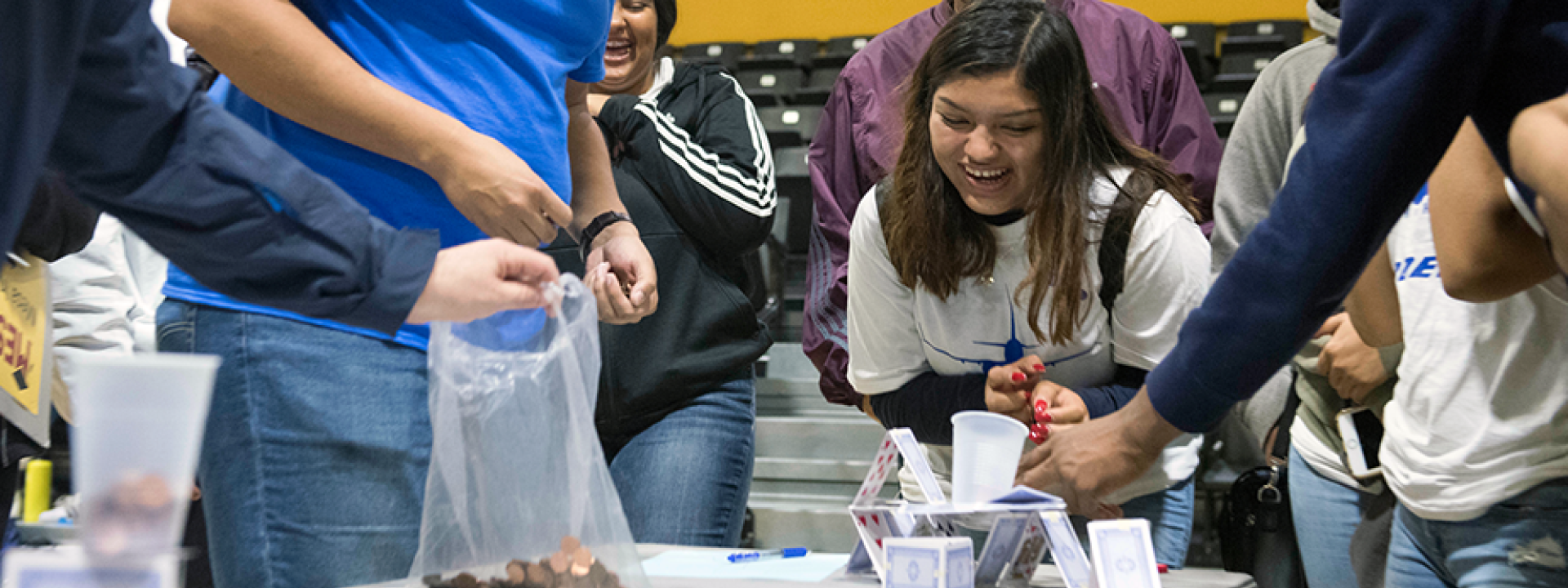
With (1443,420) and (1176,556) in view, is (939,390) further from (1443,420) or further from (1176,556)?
(1443,420)

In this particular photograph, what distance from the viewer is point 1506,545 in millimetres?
1248

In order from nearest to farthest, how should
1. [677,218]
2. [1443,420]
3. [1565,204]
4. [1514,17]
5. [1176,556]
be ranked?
[1565,204] → [1514,17] → [1443,420] → [1176,556] → [677,218]

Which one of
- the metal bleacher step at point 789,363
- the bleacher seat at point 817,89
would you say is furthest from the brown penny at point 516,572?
the bleacher seat at point 817,89

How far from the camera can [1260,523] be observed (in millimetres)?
2064

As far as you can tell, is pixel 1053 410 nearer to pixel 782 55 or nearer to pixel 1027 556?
pixel 1027 556

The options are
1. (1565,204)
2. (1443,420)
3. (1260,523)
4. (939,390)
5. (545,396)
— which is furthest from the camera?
(1260,523)

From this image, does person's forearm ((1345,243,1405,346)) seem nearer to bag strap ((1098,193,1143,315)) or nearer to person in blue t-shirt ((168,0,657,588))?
bag strap ((1098,193,1143,315))

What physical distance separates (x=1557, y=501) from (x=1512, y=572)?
0.09 meters

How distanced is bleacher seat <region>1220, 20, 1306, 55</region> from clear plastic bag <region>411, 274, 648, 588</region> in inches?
262

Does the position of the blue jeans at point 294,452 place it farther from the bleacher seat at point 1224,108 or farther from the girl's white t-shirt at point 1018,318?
the bleacher seat at point 1224,108

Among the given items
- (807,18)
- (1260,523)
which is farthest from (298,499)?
(807,18)

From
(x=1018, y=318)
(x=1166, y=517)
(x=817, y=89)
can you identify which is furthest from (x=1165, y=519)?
(x=817, y=89)

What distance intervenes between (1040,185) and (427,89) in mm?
920

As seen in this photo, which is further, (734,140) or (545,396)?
(734,140)
